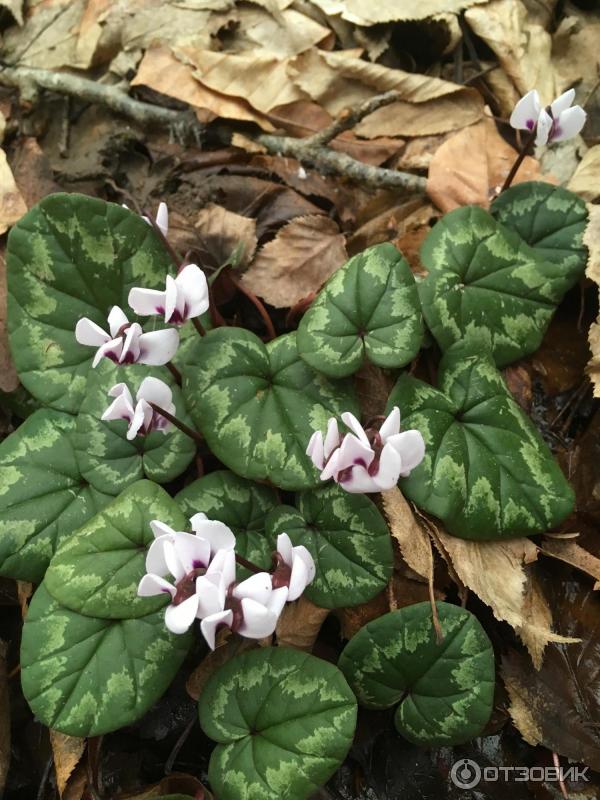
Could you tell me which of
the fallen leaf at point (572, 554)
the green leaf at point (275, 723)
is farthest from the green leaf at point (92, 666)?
the fallen leaf at point (572, 554)

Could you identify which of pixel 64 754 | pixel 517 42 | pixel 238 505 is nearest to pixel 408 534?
pixel 238 505

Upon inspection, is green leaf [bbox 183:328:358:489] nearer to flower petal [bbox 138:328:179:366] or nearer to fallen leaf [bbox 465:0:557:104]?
flower petal [bbox 138:328:179:366]

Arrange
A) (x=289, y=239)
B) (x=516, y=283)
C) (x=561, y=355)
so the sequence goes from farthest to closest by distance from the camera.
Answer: (x=289, y=239), (x=561, y=355), (x=516, y=283)

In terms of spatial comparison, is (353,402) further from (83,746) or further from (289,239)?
(83,746)

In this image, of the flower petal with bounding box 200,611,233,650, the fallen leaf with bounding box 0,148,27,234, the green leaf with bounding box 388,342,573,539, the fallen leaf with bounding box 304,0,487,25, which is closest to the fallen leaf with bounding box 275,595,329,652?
the green leaf with bounding box 388,342,573,539

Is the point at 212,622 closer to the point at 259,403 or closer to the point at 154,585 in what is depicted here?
the point at 154,585

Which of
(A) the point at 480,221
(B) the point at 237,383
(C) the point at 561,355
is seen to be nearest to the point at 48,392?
(B) the point at 237,383

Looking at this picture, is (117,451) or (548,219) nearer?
(117,451)
